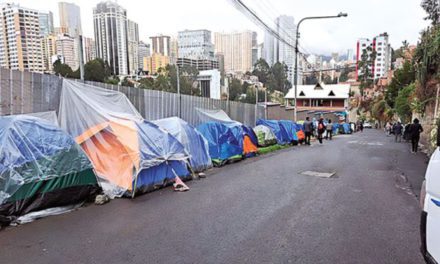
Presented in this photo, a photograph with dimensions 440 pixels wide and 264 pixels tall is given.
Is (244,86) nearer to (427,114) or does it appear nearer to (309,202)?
(427,114)

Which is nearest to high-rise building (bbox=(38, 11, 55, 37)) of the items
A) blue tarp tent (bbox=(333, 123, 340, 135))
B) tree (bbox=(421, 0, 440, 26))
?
tree (bbox=(421, 0, 440, 26))

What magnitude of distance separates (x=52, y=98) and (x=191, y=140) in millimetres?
3726

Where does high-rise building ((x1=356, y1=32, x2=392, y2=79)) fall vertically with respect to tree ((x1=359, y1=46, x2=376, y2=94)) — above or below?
above

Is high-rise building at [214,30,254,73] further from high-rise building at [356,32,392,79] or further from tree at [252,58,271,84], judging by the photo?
high-rise building at [356,32,392,79]

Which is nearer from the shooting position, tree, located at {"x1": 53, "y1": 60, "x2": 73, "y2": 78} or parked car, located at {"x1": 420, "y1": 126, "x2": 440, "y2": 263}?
parked car, located at {"x1": 420, "y1": 126, "x2": 440, "y2": 263}

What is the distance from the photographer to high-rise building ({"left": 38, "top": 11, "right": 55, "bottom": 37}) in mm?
9945

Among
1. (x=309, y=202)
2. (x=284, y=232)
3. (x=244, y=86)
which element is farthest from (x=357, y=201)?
(x=244, y=86)

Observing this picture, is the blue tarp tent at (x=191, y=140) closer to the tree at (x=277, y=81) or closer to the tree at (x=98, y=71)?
the tree at (x=98, y=71)

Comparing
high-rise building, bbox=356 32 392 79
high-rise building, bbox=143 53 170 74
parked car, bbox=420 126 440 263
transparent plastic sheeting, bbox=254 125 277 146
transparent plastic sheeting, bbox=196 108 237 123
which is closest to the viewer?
parked car, bbox=420 126 440 263

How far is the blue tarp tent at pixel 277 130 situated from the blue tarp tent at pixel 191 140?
7273 millimetres

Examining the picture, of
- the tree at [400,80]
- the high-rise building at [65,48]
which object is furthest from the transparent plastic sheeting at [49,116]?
the tree at [400,80]

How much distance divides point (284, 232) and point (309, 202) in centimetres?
172

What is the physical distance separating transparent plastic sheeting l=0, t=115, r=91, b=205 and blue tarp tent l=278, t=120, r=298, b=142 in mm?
12839

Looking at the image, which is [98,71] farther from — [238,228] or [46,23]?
[238,228]
